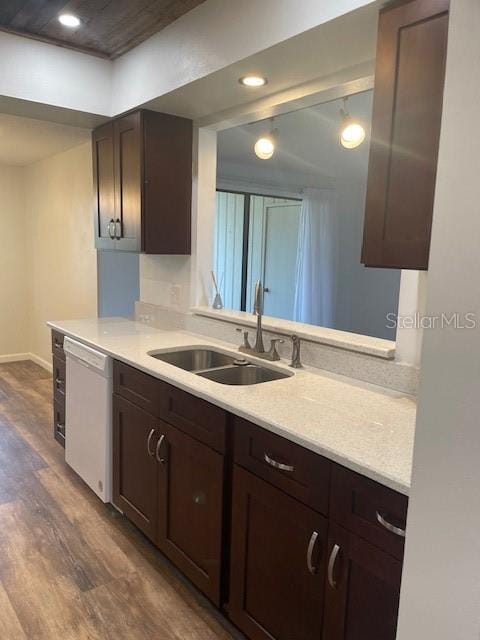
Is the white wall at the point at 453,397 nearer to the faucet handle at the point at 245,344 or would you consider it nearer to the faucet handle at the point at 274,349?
the faucet handle at the point at 274,349

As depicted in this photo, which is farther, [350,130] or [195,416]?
[350,130]

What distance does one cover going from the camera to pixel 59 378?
10.4 feet

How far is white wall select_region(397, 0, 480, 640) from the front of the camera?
778mm

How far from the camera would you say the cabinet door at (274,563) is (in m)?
1.42

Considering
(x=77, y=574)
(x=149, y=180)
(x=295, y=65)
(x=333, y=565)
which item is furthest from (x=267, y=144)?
(x=77, y=574)

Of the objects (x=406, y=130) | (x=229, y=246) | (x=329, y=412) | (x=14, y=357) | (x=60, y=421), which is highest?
(x=406, y=130)

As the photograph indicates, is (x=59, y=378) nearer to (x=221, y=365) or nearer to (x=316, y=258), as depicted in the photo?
(x=221, y=365)

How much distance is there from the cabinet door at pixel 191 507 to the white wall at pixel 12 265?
14.5 ft

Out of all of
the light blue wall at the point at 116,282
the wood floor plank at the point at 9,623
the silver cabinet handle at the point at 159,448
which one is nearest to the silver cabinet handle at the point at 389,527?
the silver cabinet handle at the point at 159,448

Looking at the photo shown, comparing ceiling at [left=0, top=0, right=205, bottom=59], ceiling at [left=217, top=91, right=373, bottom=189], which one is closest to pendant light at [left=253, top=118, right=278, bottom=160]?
Result: ceiling at [left=217, top=91, right=373, bottom=189]

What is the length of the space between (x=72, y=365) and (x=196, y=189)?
1.28m

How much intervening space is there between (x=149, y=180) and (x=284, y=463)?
189 centimetres

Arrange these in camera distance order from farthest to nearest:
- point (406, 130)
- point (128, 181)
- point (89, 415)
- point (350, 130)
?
point (128, 181) < point (89, 415) < point (350, 130) < point (406, 130)

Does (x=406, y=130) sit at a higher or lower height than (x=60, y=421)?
higher
